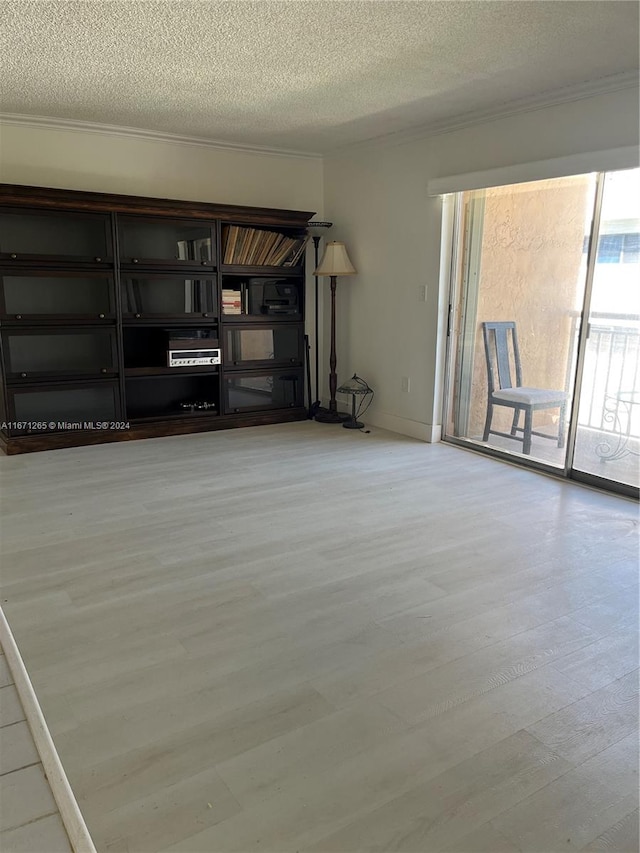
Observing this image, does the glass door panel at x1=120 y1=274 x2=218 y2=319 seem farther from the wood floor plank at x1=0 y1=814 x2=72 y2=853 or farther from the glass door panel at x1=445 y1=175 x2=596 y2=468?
the wood floor plank at x1=0 y1=814 x2=72 y2=853

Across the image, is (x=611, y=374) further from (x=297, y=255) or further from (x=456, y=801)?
(x=456, y=801)

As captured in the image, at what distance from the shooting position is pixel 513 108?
373cm

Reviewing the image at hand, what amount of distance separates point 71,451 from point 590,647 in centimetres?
350

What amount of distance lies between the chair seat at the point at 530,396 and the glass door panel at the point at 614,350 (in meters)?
0.20

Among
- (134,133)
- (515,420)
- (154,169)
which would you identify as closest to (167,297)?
(154,169)

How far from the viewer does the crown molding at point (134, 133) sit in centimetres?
421

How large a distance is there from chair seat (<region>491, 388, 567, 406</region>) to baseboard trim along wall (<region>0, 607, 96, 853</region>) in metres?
3.25

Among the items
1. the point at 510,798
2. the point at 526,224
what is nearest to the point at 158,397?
the point at 526,224

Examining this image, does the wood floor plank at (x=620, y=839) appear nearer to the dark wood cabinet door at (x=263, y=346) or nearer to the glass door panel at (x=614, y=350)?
the glass door panel at (x=614, y=350)

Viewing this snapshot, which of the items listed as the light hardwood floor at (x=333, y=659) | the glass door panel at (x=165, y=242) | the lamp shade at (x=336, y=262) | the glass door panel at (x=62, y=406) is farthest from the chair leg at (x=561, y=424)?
the glass door panel at (x=62, y=406)

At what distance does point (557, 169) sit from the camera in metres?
3.52

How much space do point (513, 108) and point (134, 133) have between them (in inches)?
105

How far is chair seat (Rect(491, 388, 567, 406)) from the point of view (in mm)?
3939

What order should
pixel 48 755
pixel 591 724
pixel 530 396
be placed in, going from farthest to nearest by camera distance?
pixel 530 396 → pixel 591 724 → pixel 48 755
